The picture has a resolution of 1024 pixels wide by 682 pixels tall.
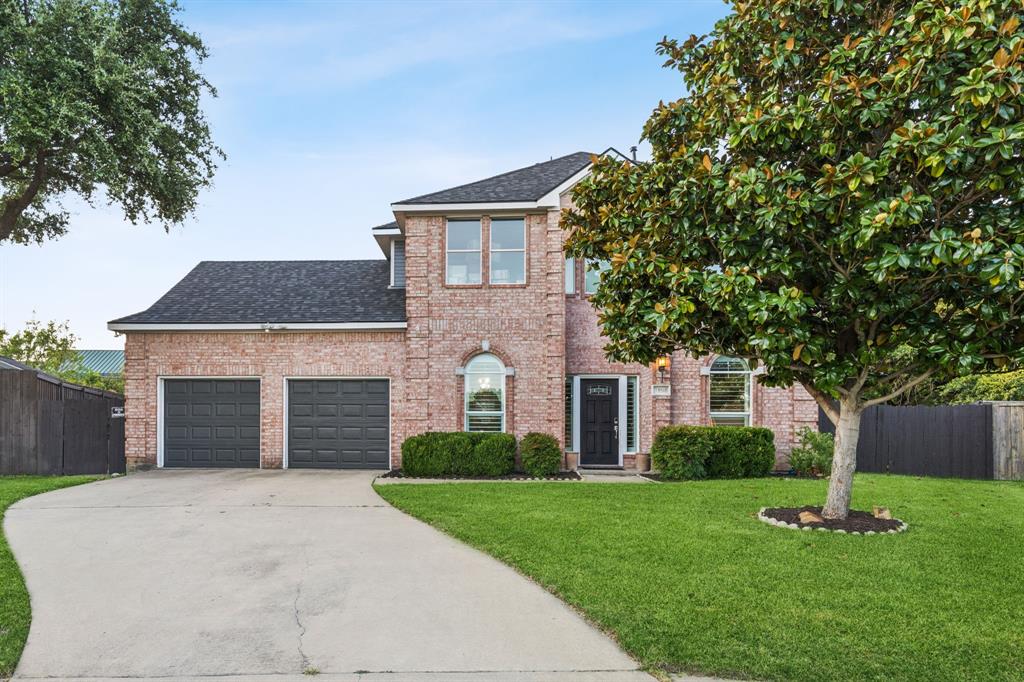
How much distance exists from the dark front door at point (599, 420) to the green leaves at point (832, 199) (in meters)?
5.92

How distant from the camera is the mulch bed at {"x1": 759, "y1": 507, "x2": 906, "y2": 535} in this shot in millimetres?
7309

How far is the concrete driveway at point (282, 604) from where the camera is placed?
393cm

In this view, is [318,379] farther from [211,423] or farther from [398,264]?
[398,264]

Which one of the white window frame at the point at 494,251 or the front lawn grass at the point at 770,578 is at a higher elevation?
the white window frame at the point at 494,251

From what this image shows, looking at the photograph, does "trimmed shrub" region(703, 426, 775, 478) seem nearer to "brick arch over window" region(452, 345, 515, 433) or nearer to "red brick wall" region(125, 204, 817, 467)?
"red brick wall" region(125, 204, 817, 467)

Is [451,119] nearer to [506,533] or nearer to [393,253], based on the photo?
[393,253]

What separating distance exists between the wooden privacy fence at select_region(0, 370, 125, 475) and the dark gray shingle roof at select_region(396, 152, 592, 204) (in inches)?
349

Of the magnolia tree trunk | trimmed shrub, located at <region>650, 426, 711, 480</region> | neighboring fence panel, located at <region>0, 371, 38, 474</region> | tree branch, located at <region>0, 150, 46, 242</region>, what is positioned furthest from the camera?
tree branch, located at <region>0, 150, 46, 242</region>

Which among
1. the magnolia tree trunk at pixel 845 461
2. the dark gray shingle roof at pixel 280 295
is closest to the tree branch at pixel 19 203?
the dark gray shingle roof at pixel 280 295

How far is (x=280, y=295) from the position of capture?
604 inches

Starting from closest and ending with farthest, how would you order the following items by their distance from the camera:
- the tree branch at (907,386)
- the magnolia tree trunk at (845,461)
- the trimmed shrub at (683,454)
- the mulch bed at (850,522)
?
the tree branch at (907,386), the mulch bed at (850,522), the magnolia tree trunk at (845,461), the trimmed shrub at (683,454)

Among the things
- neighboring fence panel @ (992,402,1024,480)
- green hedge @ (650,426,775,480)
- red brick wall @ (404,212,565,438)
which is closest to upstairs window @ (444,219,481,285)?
red brick wall @ (404,212,565,438)

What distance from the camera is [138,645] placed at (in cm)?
425

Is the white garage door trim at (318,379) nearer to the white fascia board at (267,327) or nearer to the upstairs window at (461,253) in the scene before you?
the white fascia board at (267,327)
